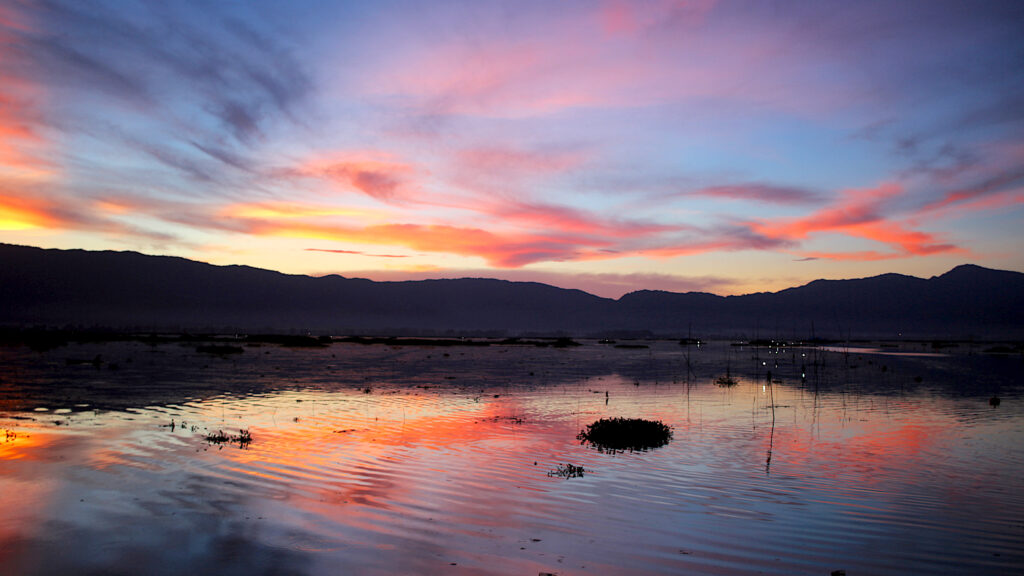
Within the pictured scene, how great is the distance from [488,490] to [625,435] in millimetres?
7435

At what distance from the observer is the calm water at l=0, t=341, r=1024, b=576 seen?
29.0 ft

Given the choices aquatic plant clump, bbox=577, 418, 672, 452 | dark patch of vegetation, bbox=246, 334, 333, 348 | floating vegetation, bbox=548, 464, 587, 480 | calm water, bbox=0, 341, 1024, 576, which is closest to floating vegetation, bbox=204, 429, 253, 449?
calm water, bbox=0, 341, 1024, 576

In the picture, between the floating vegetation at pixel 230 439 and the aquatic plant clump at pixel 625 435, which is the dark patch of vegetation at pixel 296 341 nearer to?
the floating vegetation at pixel 230 439

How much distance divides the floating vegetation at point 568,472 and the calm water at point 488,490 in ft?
0.94

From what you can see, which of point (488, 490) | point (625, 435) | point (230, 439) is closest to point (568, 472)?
point (488, 490)

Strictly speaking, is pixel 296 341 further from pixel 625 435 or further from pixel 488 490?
pixel 488 490

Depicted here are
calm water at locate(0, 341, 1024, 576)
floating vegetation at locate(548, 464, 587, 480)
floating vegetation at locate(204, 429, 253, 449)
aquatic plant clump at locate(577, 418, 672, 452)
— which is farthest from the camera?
aquatic plant clump at locate(577, 418, 672, 452)

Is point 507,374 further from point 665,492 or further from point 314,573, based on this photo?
point 314,573

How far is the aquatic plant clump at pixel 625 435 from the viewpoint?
60.1 ft

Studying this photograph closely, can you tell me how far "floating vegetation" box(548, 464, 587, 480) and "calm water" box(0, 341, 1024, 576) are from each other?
11.3 inches

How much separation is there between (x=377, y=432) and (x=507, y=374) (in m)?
28.9

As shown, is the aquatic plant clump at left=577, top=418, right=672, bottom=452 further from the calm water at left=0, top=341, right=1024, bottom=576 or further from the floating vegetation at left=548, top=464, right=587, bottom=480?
the floating vegetation at left=548, top=464, right=587, bottom=480

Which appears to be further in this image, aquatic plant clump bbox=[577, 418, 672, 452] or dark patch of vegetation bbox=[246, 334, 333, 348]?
dark patch of vegetation bbox=[246, 334, 333, 348]

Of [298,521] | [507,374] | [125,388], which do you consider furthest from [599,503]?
[507,374]
